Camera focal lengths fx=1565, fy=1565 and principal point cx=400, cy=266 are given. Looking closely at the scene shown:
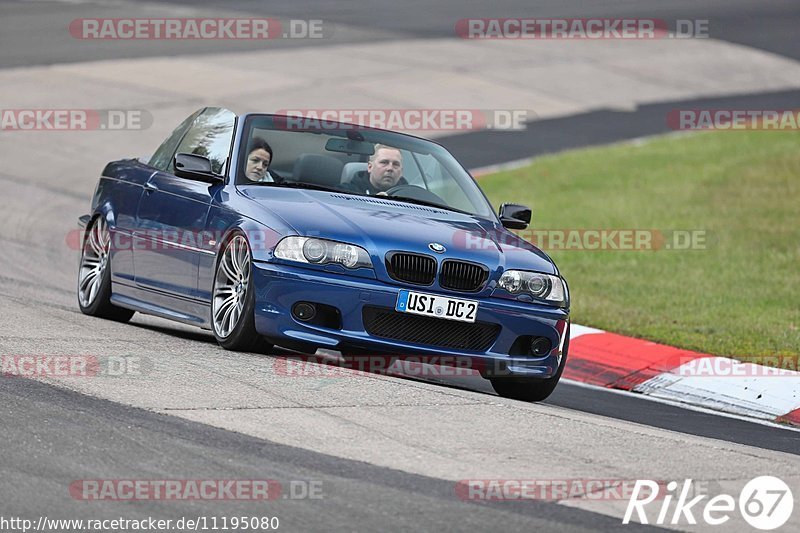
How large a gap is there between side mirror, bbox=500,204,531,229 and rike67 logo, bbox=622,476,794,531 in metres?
3.62

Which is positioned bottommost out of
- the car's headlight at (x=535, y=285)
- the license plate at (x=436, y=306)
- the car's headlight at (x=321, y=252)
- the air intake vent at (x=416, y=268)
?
the license plate at (x=436, y=306)

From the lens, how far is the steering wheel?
973 cm

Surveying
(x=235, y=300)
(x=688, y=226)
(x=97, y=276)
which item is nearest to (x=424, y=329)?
(x=235, y=300)

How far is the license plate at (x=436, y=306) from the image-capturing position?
849 centimetres

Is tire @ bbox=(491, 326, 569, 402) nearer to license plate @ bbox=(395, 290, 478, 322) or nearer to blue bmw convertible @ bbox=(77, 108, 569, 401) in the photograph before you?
blue bmw convertible @ bbox=(77, 108, 569, 401)

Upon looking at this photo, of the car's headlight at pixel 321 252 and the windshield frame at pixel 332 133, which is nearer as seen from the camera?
the car's headlight at pixel 321 252

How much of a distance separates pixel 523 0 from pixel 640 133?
44.0ft

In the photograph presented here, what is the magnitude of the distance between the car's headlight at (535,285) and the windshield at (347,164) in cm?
107

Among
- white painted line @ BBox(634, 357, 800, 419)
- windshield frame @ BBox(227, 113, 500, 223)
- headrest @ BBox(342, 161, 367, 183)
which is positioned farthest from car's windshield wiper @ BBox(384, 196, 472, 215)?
white painted line @ BBox(634, 357, 800, 419)

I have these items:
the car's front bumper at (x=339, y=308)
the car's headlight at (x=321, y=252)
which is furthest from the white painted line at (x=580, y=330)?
the car's headlight at (x=321, y=252)

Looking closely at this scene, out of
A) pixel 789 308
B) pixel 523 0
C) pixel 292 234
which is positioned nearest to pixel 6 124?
pixel 789 308

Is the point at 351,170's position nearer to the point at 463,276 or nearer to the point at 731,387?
the point at 463,276

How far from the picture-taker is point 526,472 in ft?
21.2

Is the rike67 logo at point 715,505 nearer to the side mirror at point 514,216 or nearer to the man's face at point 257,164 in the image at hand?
the side mirror at point 514,216
